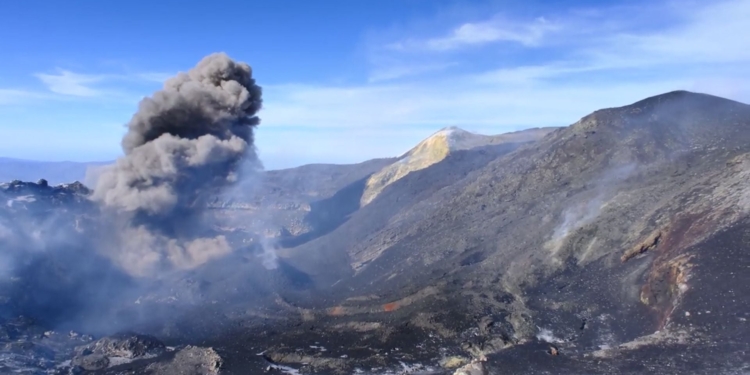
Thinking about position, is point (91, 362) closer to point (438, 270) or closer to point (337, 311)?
point (337, 311)

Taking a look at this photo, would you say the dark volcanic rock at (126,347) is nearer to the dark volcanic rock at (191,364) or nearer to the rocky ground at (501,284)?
the rocky ground at (501,284)

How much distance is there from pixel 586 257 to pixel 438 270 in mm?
10749

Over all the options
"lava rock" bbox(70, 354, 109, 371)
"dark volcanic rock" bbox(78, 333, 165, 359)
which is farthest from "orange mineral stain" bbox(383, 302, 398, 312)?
"lava rock" bbox(70, 354, 109, 371)

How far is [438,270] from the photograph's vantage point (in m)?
39.7

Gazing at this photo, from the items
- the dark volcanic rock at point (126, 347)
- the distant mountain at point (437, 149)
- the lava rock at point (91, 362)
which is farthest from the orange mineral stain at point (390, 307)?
the distant mountain at point (437, 149)

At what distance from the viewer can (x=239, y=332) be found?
108ft

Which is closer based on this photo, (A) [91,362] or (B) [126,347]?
(A) [91,362]

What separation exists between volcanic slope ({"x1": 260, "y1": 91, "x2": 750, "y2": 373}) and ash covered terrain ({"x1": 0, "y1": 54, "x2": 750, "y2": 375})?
0.49 feet

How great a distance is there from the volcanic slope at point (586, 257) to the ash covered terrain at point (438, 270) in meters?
0.15

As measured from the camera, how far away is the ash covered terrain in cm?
2577

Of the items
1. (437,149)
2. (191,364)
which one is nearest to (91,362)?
(191,364)

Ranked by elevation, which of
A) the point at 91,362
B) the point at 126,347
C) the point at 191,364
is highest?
the point at 126,347

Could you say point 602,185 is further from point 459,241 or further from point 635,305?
point 635,305

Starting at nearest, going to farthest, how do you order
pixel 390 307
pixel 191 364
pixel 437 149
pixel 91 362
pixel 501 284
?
1. pixel 191 364
2. pixel 91 362
3. pixel 390 307
4. pixel 501 284
5. pixel 437 149
